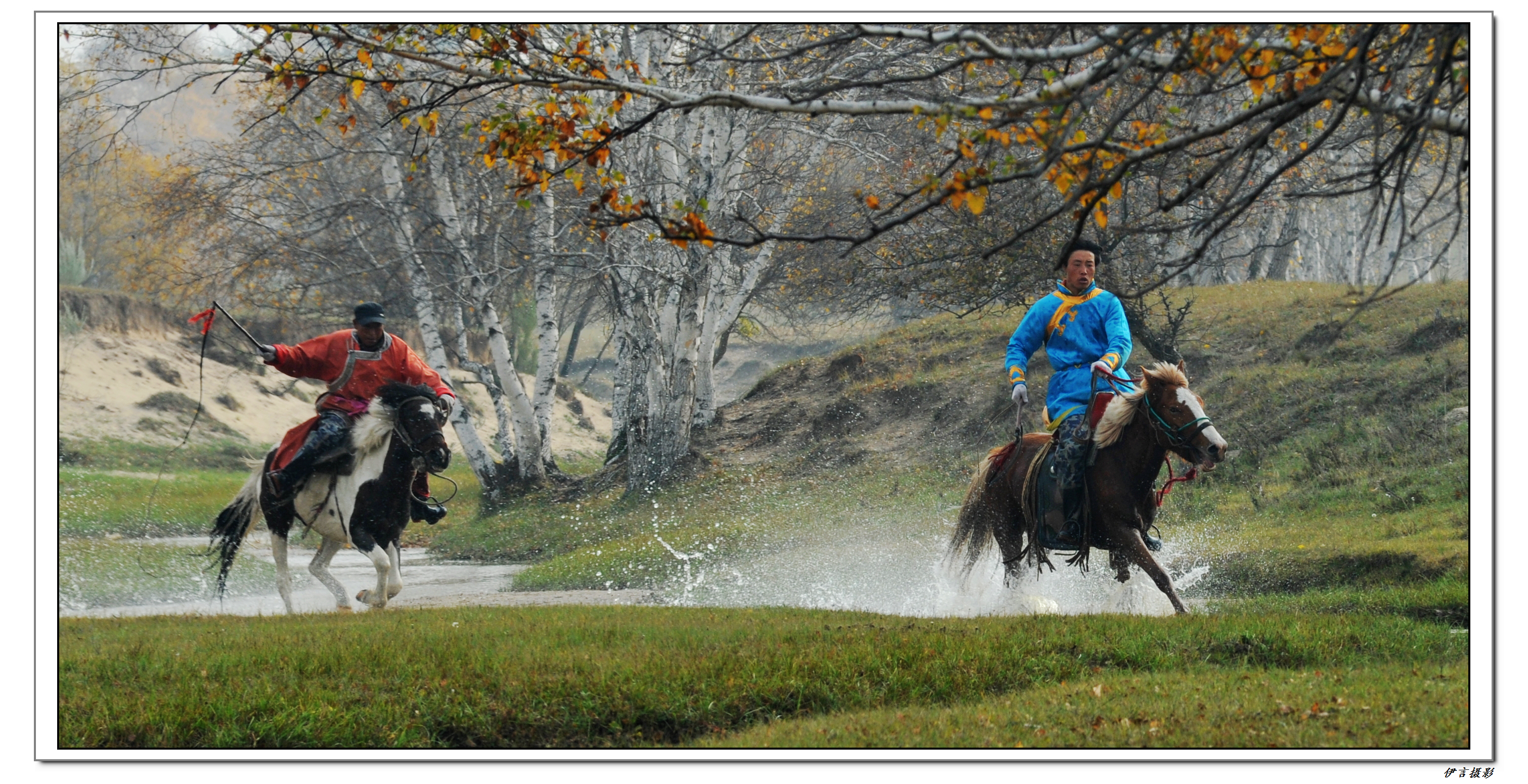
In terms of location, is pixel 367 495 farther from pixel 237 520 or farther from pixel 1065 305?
pixel 1065 305

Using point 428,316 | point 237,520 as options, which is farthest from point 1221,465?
point 428,316

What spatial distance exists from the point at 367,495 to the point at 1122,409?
6005 mm

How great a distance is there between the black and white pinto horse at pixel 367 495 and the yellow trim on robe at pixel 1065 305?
4.80 m

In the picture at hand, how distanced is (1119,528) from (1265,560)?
12.4 ft

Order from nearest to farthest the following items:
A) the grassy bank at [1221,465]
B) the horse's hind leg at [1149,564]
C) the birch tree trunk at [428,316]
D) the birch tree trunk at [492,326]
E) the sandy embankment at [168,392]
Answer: the horse's hind leg at [1149,564] < the grassy bank at [1221,465] < the birch tree trunk at [492,326] < the birch tree trunk at [428,316] < the sandy embankment at [168,392]

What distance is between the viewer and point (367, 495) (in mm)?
9359

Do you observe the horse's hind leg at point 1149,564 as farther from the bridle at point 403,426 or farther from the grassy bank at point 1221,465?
the bridle at point 403,426

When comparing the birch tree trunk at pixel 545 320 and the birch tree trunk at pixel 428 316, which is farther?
the birch tree trunk at pixel 545 320

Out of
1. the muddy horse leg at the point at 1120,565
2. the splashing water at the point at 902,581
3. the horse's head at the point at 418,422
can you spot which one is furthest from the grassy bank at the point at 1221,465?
the horse's head at the point at 418,422

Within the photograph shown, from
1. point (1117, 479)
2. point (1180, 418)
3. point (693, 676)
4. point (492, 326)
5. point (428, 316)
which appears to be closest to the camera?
point (693, 676)

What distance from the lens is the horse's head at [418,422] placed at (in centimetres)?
905

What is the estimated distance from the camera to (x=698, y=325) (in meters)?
18.9
